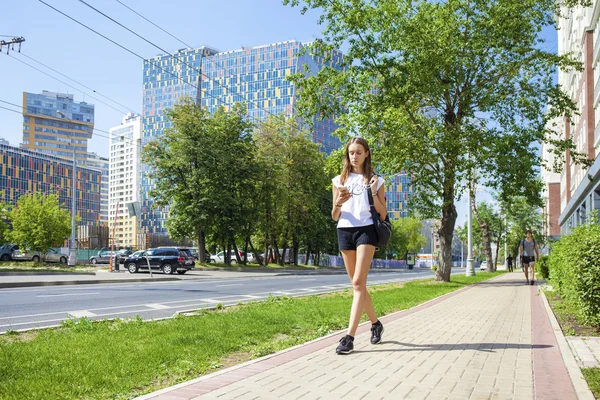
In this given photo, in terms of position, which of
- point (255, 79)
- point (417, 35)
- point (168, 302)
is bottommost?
point (168, 302)

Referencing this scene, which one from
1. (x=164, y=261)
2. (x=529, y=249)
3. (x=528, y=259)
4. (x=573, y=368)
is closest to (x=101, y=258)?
(x=164, y=261)

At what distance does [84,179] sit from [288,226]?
110 meters

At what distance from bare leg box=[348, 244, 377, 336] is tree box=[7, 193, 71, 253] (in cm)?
3651

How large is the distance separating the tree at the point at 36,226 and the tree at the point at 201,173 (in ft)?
30.1

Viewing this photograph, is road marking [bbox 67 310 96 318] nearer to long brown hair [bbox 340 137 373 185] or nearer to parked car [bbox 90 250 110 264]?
long brown hair [bbox 340 137 373 185]

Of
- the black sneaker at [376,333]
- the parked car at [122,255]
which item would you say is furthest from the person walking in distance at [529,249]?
the parked car at [122,255]

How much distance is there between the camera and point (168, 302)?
1334 centimetres

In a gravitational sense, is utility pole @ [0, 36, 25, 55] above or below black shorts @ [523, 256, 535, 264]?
above

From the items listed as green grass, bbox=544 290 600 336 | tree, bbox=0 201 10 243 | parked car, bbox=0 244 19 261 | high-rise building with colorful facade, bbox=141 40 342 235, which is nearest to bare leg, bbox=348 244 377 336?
green grass, bbox=544 290 600 336

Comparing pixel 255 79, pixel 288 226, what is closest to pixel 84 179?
pixel 255 79

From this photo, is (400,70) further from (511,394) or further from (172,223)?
(172,223)

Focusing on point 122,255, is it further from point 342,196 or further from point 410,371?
point 410,371

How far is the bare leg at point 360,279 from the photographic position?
5.79m

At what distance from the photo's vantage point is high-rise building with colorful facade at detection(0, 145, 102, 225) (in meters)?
130
